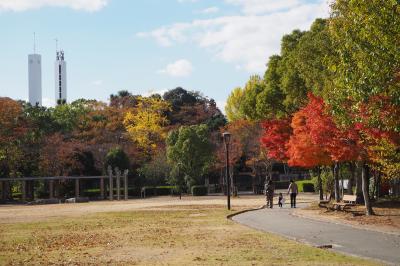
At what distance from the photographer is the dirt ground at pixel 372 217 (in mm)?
17969

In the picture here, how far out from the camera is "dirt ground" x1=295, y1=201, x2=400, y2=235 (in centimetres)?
1797

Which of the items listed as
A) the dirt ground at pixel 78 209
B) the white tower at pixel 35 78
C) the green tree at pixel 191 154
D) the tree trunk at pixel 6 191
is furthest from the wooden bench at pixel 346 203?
the white tower at pixel 35 78

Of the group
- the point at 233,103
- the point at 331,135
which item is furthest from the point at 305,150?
the point at 233,103

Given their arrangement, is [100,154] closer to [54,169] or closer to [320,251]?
[54,169]

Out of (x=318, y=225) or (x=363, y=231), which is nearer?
(x=363, y=231)

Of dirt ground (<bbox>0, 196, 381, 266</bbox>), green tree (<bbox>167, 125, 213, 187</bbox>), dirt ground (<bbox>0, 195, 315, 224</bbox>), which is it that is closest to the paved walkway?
dirt ground (<bbox>0, 196, 381, 266</bbox>)

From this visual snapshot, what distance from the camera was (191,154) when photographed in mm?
56781

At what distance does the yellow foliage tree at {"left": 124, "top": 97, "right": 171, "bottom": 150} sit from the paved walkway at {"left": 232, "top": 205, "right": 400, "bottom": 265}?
1699 inches

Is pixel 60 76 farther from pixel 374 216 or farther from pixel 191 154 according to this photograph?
pixel 374 216

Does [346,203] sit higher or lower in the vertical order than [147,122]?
lower

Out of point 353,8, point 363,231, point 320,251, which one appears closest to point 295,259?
point 320,251

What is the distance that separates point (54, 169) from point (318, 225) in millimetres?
40542

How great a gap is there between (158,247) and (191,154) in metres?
42.8

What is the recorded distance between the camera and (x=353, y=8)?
15.3 meters
